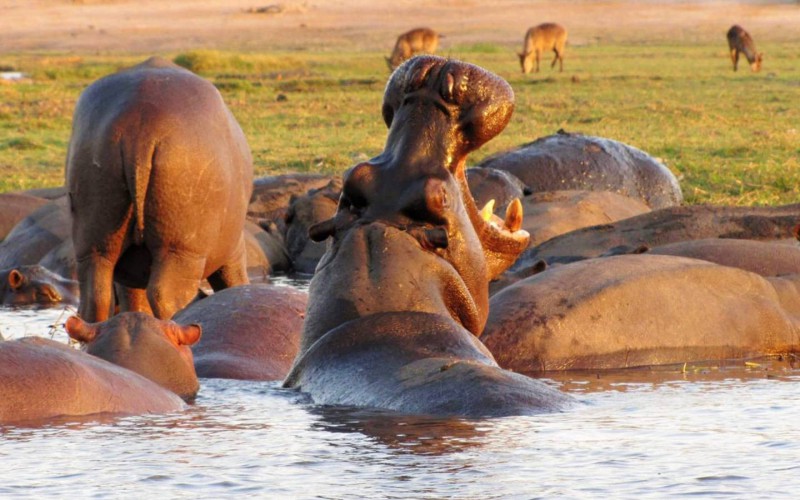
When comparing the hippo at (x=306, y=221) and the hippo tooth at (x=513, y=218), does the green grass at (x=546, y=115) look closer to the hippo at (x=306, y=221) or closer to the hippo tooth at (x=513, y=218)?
the hippo at (x=306, y=221)

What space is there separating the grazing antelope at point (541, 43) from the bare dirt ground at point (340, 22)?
8.21 metres

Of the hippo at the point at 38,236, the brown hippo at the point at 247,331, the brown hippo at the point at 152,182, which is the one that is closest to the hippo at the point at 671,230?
the brown hippo at the point at 152,182

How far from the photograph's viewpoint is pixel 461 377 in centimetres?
476

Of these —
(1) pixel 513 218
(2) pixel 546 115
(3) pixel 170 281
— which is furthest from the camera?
(2) pixel 546 115

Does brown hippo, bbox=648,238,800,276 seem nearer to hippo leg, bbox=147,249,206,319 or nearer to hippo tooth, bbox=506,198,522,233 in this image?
hippo leg, bbox=147,249,206,319

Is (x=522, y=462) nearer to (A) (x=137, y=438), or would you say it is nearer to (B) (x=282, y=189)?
(A) (x=137, y=438)

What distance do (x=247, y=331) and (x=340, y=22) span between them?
5335 centimetres

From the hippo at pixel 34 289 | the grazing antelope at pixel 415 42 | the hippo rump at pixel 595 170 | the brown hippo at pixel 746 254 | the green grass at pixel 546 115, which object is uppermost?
the brown hippo at pixel 746 254

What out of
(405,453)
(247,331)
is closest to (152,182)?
(247,331)

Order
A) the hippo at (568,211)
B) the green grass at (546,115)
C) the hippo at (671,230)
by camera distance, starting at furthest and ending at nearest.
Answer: the green grass at (546,115)
the hippo at (568,211)
the hippo at (671,230)

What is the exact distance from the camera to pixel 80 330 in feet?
18.1

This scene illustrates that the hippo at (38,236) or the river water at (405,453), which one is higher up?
the river water at (405,453)

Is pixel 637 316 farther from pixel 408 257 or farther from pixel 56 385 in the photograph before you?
pixel 56 385

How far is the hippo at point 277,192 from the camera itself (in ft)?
43.0
